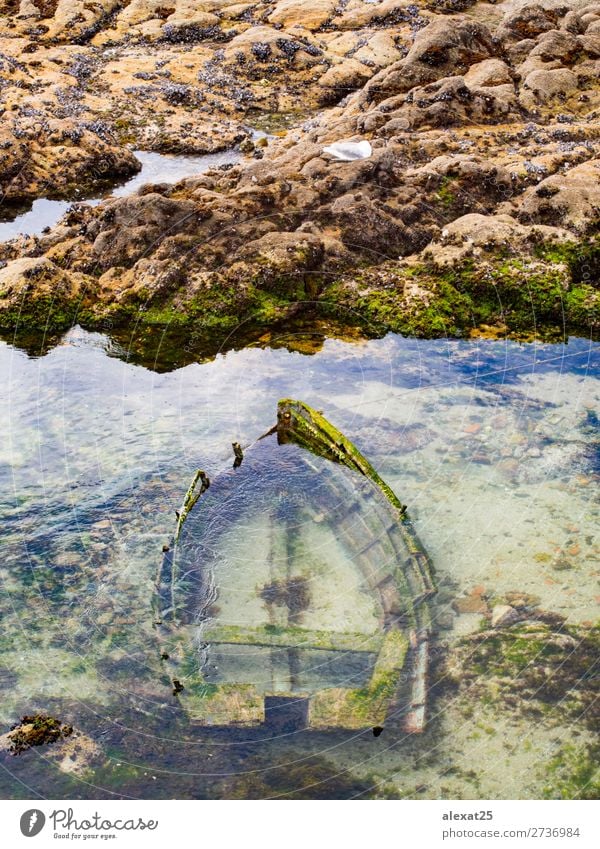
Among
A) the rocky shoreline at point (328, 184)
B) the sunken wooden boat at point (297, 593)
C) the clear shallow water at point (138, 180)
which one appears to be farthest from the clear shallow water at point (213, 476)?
the clear shallow water at point (138, 180)

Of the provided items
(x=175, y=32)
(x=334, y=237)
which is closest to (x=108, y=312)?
(x=334, y=237)

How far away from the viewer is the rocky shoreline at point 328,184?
895 inches

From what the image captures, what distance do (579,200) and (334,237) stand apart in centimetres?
728

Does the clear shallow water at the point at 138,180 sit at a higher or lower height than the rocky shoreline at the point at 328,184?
lower

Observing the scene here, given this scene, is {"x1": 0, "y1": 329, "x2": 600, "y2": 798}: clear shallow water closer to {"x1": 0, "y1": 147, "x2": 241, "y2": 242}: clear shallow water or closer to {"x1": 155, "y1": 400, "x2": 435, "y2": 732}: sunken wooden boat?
{"x1": 155, "y1": 400, "x2": 435, "y2": 732}: sunken wooden boat

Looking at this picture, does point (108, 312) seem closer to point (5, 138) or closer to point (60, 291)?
point (60, 291)

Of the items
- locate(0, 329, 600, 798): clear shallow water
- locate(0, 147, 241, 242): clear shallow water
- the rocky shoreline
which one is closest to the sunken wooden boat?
locate(0, 329, 600, 798): clear shallow water

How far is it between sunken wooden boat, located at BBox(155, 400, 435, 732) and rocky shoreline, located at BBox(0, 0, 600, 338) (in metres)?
6.86

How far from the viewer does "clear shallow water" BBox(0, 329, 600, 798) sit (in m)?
11.8

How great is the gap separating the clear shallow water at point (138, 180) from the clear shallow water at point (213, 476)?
9.11 metres

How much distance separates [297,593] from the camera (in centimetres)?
1445

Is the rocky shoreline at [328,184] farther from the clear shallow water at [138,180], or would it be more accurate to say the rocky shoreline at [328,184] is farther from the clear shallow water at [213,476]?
the clear shallow water at [213,476]

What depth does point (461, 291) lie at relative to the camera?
22547 millimetres

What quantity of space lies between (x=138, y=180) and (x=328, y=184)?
1175cm
